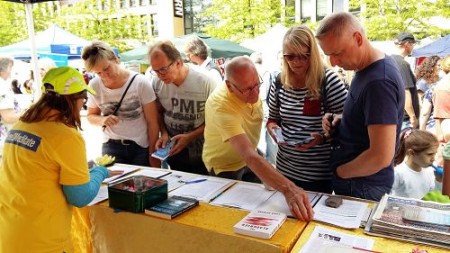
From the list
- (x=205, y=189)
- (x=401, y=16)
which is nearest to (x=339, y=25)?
(x=205, y=189)

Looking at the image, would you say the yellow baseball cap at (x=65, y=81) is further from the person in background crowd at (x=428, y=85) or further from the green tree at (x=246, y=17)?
the green tree at (x=246, y=17)

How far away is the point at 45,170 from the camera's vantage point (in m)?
1.45

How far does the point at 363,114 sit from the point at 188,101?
1.20 metres

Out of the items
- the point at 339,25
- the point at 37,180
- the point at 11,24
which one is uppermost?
the point at 11,24

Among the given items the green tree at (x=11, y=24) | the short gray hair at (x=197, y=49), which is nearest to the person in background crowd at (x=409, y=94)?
the short gray hair at (x=197, y=49)

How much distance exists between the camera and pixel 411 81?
153 inches

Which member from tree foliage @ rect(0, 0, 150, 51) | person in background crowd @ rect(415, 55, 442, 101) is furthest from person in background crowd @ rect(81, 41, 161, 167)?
tree foliage @ rect(0, 0, 150, 51)

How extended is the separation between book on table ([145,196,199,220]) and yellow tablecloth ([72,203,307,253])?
0.02 m

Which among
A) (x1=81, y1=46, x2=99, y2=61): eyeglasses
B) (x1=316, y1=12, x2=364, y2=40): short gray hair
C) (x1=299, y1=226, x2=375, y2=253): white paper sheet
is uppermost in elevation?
(x1=316, y1=12, x2=364, y2=40): short gray hair

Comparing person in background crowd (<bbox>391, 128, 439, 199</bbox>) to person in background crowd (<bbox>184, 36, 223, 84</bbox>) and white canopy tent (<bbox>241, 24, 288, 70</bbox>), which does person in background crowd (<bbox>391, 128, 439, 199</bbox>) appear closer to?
person in background crowd (<bbox>184, 36, 223, 84</bbox>)

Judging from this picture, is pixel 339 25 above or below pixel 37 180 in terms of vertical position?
above

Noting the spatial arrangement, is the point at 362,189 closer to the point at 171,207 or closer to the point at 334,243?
the point at 334,243

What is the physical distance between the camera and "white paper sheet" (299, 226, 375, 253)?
122cm

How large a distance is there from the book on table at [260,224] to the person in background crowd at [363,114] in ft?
1.43
